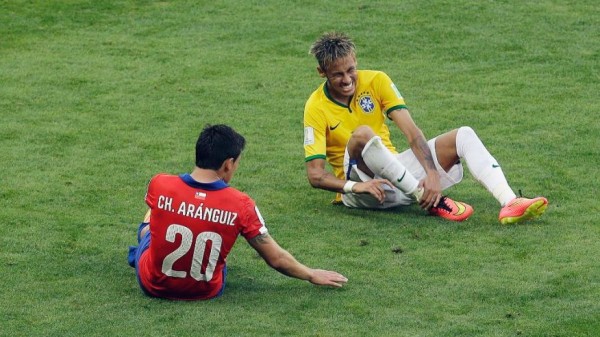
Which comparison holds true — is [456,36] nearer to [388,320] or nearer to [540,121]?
[540,121]

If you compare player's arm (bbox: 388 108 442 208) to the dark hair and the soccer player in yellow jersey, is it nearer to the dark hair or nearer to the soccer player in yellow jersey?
the soccer player in yellow jersey

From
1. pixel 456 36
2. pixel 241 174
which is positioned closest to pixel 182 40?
pixel 456 36

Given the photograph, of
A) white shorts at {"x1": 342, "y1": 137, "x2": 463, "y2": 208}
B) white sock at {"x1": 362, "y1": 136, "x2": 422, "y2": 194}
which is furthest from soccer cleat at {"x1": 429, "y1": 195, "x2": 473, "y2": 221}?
white shorts at {"x1": 342, "y1": 137, "x2": 463, "y2": 208}

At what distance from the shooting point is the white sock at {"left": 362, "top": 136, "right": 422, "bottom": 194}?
29.6ft

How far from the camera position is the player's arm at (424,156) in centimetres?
905

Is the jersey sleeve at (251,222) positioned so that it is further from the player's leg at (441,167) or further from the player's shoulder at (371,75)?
the player's shoulder at (371,75)

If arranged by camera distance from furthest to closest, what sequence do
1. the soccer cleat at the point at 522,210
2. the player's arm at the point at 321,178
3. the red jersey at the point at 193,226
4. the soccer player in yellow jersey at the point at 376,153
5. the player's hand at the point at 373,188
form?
1. the player's arm at the point at 321,178
2. the soccer player in yellow jersey at the point at 376,153
3. the player's hand at the point at 373,188
4. the soccer cleat at the point at 522,210
5. the red jersey at the point at 193,226

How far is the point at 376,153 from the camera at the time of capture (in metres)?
9.04

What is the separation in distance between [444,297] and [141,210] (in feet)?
9.20

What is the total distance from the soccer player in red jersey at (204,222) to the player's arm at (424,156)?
5.84ft

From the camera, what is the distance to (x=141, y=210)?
9.41m

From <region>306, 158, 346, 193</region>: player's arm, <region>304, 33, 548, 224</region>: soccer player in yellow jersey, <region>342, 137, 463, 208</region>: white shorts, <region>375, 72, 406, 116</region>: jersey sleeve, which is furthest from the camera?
<region>375, 72, 406, 116</region>: jersey sleeve

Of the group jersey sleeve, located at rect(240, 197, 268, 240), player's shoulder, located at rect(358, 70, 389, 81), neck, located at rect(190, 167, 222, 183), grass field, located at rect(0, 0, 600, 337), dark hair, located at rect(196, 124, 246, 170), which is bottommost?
grass field, located at rect(0, 0, 600, 337)

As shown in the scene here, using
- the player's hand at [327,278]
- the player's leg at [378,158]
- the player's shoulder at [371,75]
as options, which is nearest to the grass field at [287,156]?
the player's hand at [327,278]
